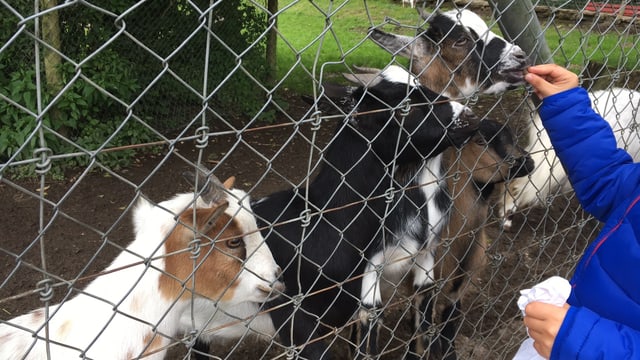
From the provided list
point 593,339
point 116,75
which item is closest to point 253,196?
point 116,75

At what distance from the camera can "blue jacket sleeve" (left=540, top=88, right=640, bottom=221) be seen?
179 centimetres

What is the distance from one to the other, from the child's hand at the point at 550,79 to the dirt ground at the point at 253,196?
22.5 inches

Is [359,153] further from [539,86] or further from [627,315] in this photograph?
[627,315]

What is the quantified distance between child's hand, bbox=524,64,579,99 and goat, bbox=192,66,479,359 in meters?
0.41

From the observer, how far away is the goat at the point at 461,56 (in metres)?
2.53

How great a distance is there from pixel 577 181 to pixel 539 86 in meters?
0.35

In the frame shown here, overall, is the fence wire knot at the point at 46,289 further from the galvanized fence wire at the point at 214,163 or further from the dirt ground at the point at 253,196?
the dirt ground at the point at 253,196

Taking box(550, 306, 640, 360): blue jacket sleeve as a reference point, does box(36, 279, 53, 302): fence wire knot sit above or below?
above

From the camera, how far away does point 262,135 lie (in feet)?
21.7

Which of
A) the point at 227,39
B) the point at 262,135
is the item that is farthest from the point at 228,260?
the point at 227,39

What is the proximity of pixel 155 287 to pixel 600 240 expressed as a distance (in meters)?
1.45

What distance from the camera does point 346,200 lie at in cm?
246

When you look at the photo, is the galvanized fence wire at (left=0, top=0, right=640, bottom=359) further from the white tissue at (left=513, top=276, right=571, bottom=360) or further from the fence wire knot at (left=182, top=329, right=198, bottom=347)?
the white tissue at (left=513, top=276, right=571, bottom=360)

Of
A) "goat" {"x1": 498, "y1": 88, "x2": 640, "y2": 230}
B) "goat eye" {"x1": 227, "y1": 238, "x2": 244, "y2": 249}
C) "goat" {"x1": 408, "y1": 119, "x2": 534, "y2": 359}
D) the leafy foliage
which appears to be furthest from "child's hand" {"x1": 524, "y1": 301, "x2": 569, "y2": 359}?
the leafy foliage
